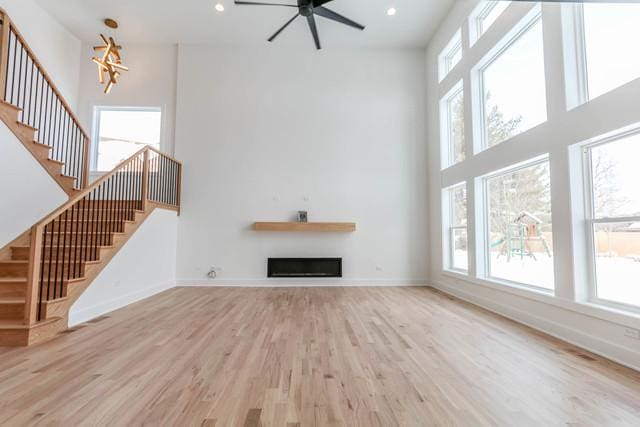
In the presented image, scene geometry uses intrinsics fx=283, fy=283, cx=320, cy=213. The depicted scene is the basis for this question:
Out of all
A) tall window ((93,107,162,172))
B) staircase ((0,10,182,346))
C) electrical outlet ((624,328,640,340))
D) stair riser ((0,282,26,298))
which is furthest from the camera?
tall window ((93,107,162,172))

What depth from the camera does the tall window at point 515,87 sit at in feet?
11.0

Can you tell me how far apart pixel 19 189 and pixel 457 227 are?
21.6 ft

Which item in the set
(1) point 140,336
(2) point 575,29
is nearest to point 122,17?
(1) point 140,336

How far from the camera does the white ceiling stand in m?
5.09

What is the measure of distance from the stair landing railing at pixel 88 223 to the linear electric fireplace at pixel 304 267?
2303 mm

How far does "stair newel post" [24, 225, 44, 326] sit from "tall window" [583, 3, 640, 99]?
18.0 feet

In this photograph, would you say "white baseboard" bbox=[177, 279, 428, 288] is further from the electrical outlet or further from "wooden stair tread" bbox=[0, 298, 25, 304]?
the electrical outlet

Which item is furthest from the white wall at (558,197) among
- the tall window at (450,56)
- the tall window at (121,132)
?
the tall window at (121,132)

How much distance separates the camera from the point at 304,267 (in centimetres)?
577

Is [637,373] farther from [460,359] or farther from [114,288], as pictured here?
[114,288]

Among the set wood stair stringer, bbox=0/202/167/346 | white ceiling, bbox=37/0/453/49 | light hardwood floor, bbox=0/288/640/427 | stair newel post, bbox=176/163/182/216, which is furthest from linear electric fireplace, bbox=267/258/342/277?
white ceiling, bbox=37/0/453/49

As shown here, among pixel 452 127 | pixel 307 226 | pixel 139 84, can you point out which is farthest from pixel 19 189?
pixel 452 127

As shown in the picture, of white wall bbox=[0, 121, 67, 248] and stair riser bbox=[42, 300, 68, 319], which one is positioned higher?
white wall bbox=[0, 121, 67, 248]

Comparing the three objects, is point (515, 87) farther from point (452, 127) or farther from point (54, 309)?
point (54, 309)
